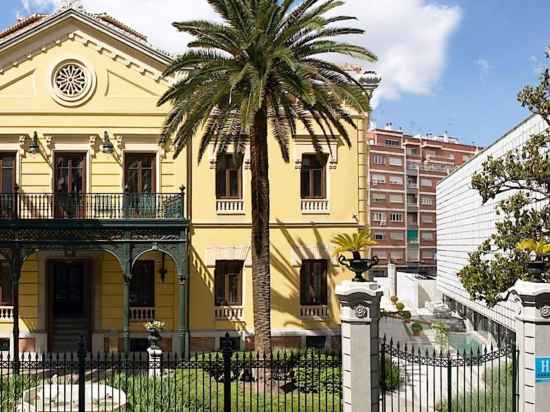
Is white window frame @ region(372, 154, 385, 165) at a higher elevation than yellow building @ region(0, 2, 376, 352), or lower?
higher

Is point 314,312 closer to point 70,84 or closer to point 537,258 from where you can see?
point 70,84

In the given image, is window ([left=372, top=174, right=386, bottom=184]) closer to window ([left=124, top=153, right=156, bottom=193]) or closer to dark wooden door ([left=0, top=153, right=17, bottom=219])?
window ([left=124, top=153, right=156, bottom=193])

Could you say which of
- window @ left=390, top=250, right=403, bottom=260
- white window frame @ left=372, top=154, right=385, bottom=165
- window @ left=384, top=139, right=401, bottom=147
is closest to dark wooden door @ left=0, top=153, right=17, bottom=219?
white window frame @ left=372, top=154, right=385, bottom=165

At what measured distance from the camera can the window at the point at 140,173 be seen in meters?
21.7

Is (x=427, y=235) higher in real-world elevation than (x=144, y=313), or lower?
higher

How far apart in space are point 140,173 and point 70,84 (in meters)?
3.64

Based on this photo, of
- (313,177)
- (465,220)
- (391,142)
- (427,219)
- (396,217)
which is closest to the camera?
(313,177)

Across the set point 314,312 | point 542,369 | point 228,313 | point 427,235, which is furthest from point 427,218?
point 542,369

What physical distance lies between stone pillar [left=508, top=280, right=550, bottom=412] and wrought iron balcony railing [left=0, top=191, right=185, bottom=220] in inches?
452

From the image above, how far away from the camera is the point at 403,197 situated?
85875mm

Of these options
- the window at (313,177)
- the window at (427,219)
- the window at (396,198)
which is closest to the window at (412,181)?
the window at (396,198)

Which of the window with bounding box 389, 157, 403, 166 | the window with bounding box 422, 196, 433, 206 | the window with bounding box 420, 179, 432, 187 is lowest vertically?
the window with bounding box 422, 196, 433, 206

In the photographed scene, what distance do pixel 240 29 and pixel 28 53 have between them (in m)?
8.47

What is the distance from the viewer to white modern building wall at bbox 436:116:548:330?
2461 centimetres
